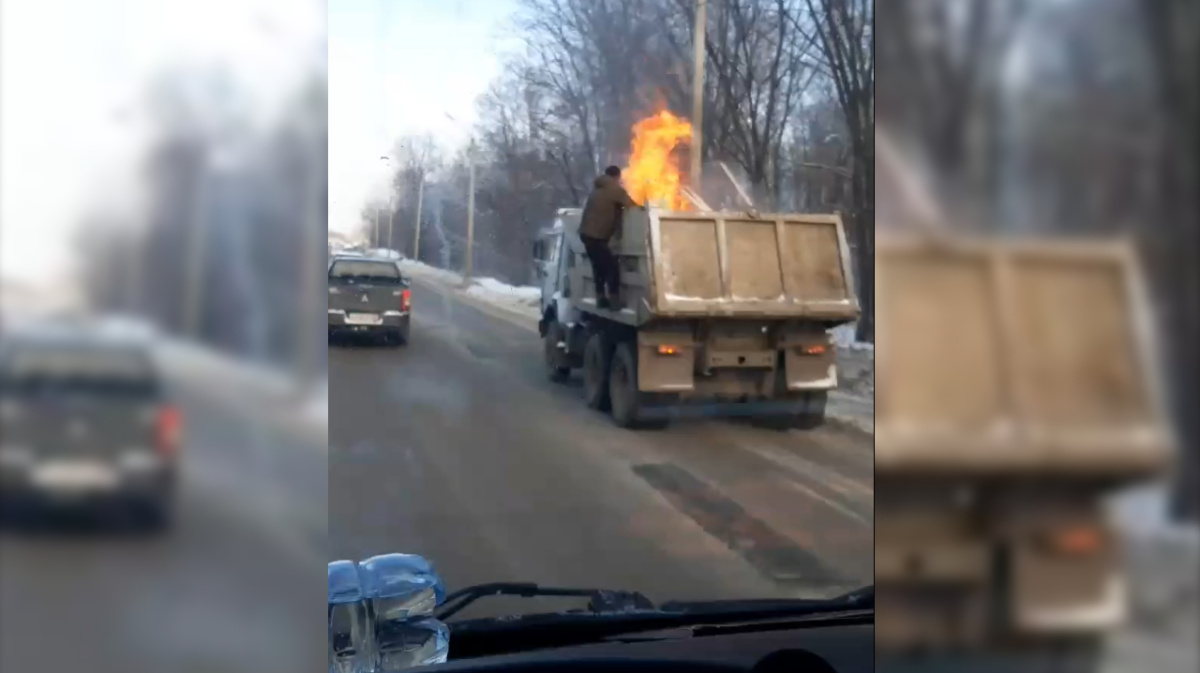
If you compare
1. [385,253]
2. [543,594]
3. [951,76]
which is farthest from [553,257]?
[951,76]

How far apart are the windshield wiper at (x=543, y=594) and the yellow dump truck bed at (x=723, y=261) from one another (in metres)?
0.75

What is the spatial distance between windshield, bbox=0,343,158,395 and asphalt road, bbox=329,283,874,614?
1018mm

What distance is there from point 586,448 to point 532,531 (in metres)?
→ 0.27

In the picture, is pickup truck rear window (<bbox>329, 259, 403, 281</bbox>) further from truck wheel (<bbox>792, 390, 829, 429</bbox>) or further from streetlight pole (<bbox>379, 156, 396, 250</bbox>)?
truck wheel (<bbox>792, 390, 829, 429</bbox>)

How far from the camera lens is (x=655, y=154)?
8.54 ft

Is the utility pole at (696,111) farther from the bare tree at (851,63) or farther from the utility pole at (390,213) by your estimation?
the utility pole at (390,213)

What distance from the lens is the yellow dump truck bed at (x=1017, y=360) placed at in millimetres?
1156

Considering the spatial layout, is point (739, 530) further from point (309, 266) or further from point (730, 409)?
point (309, 266)

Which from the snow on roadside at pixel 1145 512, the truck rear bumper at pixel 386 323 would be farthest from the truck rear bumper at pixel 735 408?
the snow on roadside at pixel 1145 512

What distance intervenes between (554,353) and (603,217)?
0.40 m

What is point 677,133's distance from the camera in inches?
103

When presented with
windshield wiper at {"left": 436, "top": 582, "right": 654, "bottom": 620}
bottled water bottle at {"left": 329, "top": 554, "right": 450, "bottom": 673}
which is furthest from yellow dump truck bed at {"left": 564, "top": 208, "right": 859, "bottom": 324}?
bottled water bottle at {"left": 329, "top": 554, "right": 450, "bottom": 673}

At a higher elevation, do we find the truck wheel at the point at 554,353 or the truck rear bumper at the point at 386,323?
the truck rear bumper at the point at 386,323

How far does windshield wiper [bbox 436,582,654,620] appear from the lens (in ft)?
8.14
